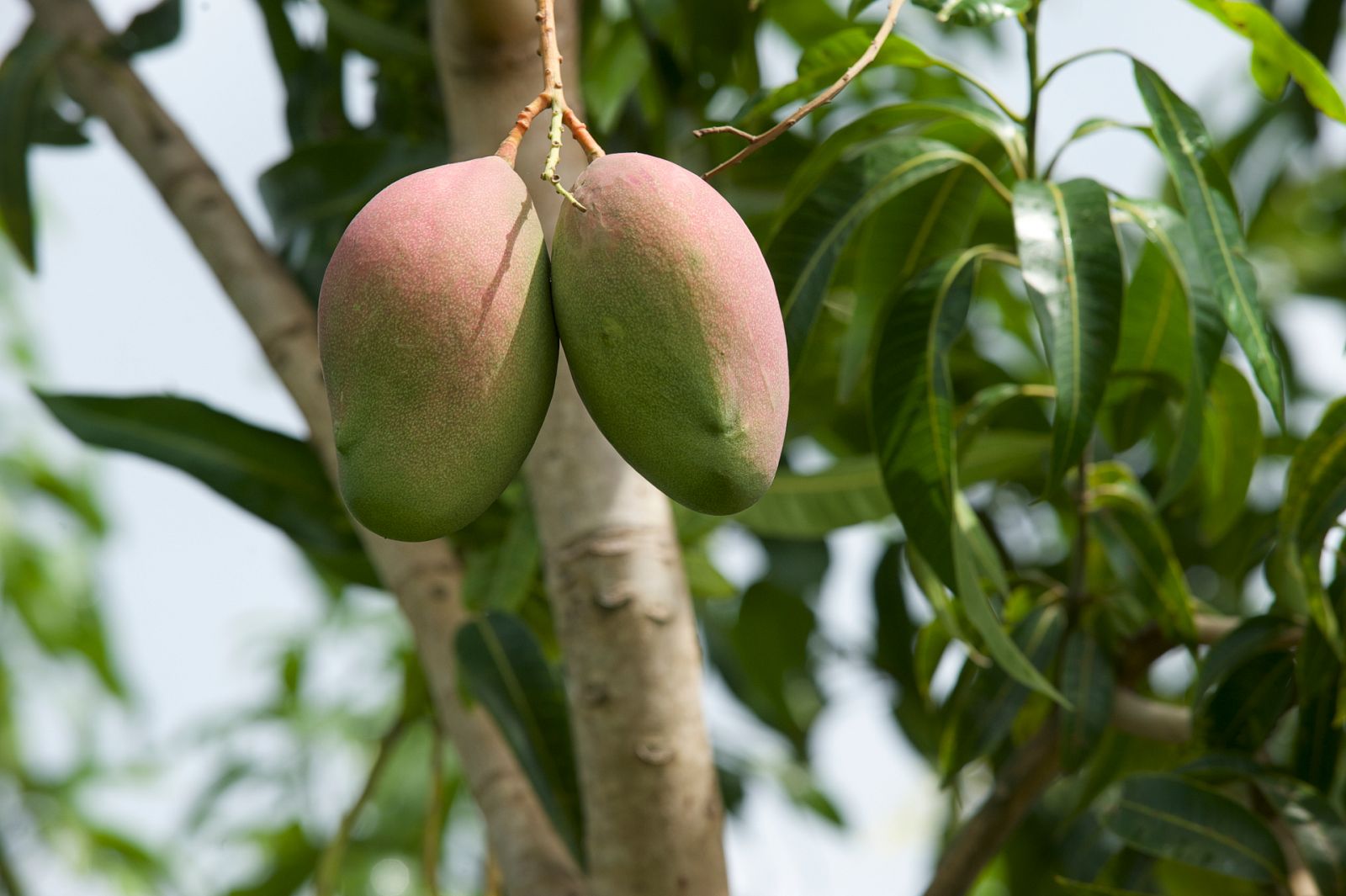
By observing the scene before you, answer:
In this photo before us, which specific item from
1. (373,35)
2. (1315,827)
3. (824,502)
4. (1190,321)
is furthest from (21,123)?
(1315,827)

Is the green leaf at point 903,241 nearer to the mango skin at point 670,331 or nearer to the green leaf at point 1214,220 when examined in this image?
the green leaf at point 1214,220

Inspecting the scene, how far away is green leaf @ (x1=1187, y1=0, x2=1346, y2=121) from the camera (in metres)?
0.88

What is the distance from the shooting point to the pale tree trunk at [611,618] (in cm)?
98

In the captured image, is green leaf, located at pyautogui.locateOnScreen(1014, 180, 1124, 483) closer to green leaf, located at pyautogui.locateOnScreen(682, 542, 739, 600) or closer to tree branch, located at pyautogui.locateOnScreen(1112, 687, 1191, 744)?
tree branch, located at pyautogui.locateOnScreen(1112, 687, 1191, 744)

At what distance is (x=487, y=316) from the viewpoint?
21.8 inches

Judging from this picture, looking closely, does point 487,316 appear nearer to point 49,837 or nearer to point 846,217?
point 846,217

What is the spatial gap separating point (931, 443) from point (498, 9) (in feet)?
1.54

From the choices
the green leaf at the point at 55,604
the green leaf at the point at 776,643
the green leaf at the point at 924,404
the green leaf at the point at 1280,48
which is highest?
the green leaf at the point at 1280,48

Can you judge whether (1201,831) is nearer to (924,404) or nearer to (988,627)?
(988,627)

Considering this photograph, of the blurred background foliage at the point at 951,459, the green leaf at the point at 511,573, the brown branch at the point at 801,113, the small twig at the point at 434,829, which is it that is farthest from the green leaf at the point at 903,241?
the small twig at the point at 434,829

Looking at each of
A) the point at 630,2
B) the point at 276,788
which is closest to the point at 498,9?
the point at 630,2

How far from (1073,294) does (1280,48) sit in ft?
0.75

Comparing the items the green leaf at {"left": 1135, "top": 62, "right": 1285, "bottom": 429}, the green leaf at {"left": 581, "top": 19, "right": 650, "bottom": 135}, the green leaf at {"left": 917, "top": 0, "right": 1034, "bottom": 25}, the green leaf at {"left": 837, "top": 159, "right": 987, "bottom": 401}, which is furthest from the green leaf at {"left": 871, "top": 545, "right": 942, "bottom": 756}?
the green leaf at {"left": 917, "top": 0, "right": 1034, "bottom": 25}

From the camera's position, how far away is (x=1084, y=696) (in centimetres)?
108
